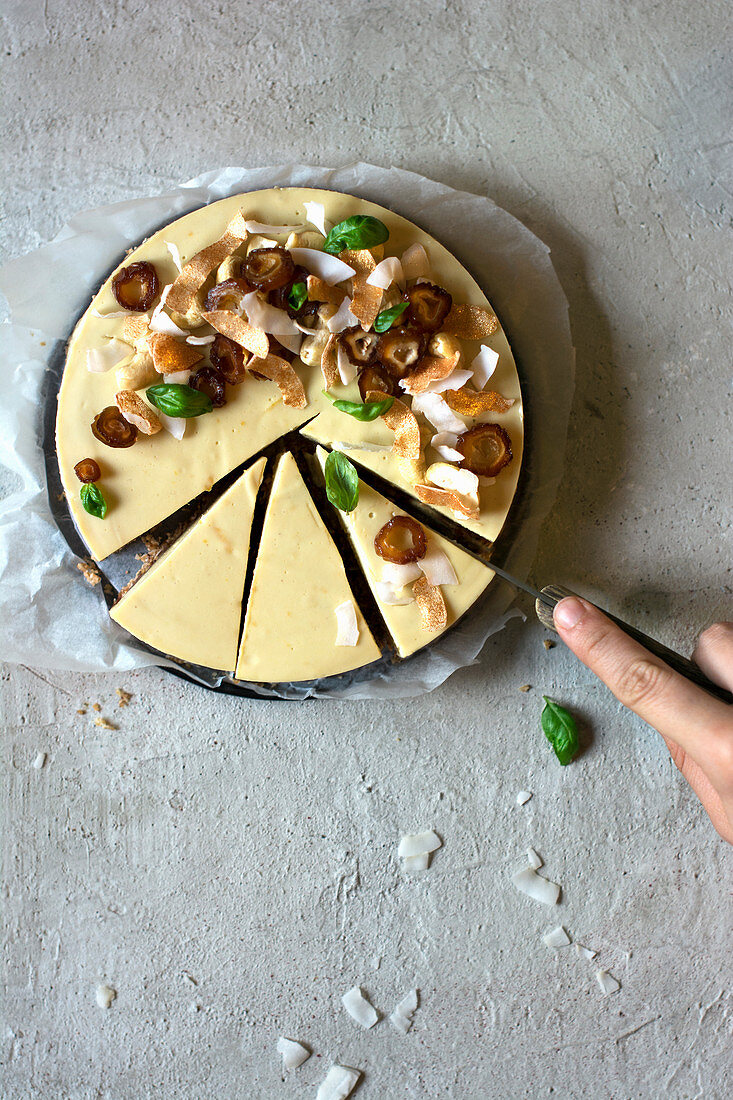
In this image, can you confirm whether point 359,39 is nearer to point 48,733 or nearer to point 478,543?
point 478,543

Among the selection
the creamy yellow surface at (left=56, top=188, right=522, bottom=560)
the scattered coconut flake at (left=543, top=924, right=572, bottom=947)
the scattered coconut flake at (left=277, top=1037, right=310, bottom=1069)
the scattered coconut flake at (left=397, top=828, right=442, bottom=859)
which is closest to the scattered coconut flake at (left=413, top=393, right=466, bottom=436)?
the creamy yellow surface at (left=56, top=188, right=522, bottom=560)

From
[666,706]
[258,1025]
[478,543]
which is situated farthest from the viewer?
[258,1025]

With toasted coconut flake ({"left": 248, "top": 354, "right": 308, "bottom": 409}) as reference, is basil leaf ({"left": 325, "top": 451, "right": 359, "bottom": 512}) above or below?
below

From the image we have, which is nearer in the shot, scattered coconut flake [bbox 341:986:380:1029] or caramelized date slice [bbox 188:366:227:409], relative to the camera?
caramelized date slice [bbox 188:366:227:409]

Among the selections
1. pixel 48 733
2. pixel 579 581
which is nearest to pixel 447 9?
pixel 579 581

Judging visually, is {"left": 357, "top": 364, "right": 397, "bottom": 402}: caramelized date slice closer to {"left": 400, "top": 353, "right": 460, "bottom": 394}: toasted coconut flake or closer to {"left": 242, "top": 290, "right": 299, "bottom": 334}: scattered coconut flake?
{"left": 400, "top": 353, "right": 460, "bottom": 394}: toasted coconut flake

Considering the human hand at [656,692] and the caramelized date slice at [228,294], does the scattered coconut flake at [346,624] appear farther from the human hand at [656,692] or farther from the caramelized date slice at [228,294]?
the caramelized date slice at [228,294]
